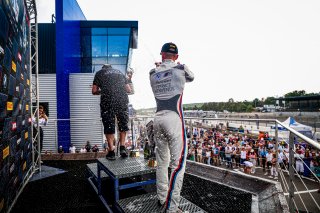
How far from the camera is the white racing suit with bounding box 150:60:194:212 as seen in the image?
238 centimetres

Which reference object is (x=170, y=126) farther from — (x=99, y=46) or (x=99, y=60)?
(x=99, y=46)

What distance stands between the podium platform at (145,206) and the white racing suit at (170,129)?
169mm

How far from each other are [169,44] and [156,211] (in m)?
2.06

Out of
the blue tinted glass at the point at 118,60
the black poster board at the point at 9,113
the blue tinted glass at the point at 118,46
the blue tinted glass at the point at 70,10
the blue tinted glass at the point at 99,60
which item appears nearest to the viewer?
the black poster board at the point at 9,113

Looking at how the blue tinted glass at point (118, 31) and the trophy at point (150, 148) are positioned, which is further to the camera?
the blue tinted glass at point (118, 31)

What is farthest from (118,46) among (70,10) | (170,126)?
(170,126)

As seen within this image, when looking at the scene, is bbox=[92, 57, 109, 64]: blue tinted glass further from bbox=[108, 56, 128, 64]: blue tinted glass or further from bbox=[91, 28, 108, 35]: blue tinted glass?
bbox=[91, 28, 108, 35]: blue tinted glass

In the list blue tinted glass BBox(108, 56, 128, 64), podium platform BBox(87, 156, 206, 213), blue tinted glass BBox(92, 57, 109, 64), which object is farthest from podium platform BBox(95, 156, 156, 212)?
blue tinted glass BBox(108, 56, 128, 64)

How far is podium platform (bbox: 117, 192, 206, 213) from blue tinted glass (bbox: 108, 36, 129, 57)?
16.8m

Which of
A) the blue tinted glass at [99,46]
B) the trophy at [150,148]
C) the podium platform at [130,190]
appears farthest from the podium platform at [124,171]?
the blue tinted glass at [99,46]

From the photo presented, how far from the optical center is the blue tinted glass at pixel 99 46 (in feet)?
57.9

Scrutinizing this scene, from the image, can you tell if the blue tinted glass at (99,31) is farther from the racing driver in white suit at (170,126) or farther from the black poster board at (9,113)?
the racing driver in white suit at (170,126)

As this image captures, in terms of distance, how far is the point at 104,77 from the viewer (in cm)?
380

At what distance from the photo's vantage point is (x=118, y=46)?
18.5m
